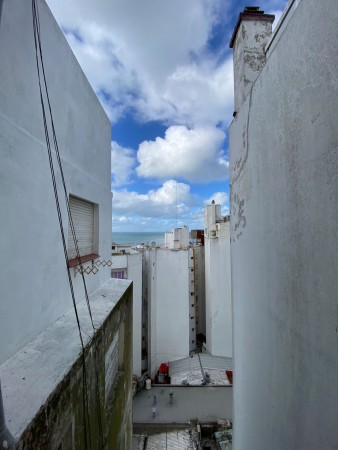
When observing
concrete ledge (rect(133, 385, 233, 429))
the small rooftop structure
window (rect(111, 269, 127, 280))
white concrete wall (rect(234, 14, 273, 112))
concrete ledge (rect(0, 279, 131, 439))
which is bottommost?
concrete ledge (rect(133, 385, 233, 429))

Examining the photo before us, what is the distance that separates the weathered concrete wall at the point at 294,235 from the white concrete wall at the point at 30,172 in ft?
8.26

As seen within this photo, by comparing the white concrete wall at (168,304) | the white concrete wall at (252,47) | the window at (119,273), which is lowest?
the white concrete wall at (168,304)

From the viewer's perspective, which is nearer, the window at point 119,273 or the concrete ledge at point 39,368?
the concrete ledge at point 39,368

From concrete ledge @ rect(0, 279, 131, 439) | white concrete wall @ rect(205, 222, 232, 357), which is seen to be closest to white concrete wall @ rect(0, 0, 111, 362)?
concrete ledge @ rect(0, 279, 131, 439)

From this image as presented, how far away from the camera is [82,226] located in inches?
195

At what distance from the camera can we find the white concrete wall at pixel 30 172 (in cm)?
238

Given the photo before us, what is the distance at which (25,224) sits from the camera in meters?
2.70

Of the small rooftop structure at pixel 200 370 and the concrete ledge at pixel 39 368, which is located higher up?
the concrete ledge at pixel 39 368

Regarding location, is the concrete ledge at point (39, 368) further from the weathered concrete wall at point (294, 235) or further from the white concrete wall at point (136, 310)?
the white concrete wall at point (136, 310)

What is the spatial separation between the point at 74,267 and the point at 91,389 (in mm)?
1725

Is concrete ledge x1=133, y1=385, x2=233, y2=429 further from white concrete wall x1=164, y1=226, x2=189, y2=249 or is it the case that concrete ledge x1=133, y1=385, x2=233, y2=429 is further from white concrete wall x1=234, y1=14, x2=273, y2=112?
white concrete wall x1=234, y1=14, x2=273, y2=112

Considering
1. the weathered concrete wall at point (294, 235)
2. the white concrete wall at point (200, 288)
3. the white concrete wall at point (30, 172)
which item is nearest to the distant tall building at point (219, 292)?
the white concrete wall at point (200, 288)

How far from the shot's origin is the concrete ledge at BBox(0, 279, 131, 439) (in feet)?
6.16

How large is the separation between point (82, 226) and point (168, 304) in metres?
17.2
